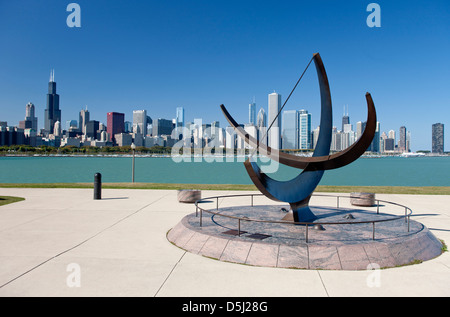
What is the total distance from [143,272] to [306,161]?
12.9 feet

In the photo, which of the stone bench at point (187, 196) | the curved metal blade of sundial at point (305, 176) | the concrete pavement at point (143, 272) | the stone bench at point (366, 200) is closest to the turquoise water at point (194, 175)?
the stone bench at point (366, 200)

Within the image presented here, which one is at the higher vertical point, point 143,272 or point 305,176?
point 305,176

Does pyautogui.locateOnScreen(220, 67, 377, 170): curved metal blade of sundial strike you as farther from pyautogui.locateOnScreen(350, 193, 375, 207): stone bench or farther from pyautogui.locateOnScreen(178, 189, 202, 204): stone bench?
pyautogui.locateOnScreen(350, 193, 375, 207): stone bench

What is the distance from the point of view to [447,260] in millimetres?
5973

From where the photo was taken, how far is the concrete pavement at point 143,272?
14.6ft

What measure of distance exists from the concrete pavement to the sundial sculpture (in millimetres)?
2190

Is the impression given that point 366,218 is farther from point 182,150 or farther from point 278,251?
point 182,150

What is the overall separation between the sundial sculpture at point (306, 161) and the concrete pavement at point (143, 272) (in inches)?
86.2

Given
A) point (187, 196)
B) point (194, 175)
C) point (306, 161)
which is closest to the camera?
point (306, 161)

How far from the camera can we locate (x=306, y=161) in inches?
281

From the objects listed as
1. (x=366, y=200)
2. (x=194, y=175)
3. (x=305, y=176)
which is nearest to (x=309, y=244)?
(x=305, y=176)

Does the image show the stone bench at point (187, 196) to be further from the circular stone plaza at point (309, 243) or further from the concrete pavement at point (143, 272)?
the circular stone plaza at point (309, 243)

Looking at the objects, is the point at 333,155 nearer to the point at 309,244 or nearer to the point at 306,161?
the point at 306,161

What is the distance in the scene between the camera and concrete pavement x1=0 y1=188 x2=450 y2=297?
4461 millimetres
